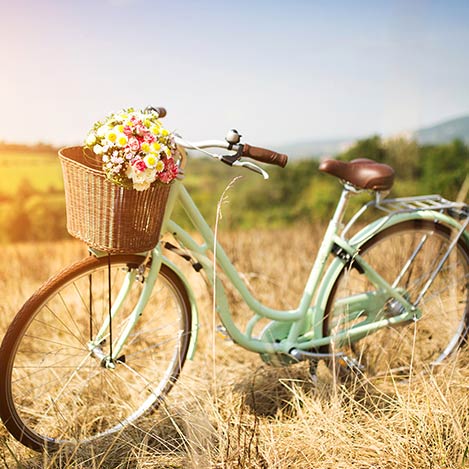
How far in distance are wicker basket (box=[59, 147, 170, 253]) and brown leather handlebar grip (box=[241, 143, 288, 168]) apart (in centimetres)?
30

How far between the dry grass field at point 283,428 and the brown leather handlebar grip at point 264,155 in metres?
0.62

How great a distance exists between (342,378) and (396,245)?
1.05 m

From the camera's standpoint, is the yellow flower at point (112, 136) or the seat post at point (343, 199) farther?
the seat post at point (343, 199)

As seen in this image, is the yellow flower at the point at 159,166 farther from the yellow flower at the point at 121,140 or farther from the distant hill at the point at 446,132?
the distant hill at the point at 446,132

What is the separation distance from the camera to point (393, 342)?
279cm

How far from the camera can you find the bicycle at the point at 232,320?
6.93 feet

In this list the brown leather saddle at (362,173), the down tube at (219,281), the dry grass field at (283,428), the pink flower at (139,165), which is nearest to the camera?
the pink flower at (139,165)

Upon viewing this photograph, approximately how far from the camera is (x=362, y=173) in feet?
8.13

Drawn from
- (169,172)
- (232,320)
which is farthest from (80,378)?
(169,172)

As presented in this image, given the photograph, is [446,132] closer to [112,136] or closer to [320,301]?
[320,301]

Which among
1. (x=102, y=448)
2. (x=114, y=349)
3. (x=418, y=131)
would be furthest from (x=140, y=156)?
(x=418, y=131)

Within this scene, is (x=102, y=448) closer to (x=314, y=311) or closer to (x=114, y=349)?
(x=114, y=349)

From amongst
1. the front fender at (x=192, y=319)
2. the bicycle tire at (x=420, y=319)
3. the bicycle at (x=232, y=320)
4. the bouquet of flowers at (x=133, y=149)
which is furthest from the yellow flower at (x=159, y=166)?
the bicycle tire at (x=420, y=319)

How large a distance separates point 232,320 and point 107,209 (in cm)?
85
